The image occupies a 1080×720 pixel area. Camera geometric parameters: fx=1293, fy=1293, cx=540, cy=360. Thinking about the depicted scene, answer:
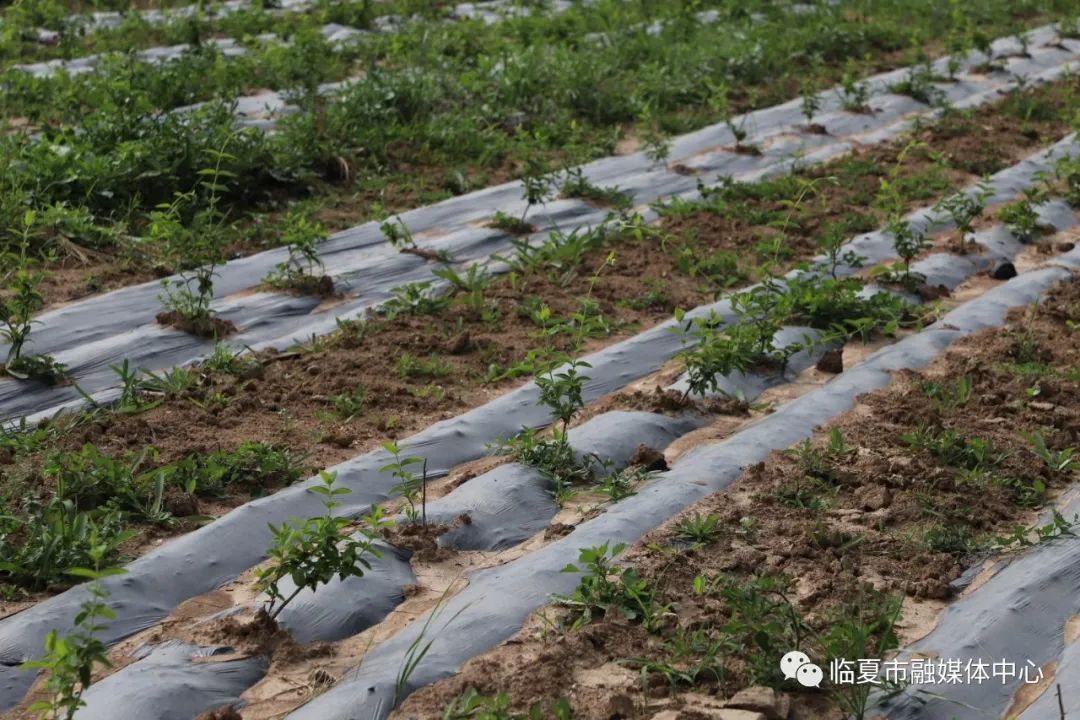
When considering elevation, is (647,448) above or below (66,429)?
below

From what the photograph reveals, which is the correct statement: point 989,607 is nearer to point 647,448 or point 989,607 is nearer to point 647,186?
point 647,448

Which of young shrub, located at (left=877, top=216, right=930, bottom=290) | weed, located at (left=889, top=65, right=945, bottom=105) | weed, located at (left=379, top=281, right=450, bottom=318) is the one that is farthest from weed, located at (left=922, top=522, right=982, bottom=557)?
weed, located at (left=889, top=65, right=945, bottom=105)

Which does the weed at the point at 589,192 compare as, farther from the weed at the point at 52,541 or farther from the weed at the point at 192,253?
the weed at the point at 52,541

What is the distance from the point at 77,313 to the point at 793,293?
2.54m

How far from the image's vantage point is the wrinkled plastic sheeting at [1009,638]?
8.55ft

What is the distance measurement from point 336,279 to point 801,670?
113 inches

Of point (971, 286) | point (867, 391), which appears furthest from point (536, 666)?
point (971, 286)

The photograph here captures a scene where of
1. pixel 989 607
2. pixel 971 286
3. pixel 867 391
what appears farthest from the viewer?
pixel 971 286

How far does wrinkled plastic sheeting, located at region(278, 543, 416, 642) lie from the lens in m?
2.91

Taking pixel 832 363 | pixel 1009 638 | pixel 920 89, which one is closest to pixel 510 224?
pixel 832 363

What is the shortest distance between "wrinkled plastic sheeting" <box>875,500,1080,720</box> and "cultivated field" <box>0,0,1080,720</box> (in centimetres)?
1

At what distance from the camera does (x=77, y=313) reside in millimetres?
4547

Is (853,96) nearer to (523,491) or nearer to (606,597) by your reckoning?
(523,491)

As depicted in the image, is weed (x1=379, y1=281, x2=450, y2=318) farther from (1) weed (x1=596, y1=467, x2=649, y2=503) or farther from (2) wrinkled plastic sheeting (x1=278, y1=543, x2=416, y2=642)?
(2) wrinkled plastic sheeting (x1=278, y1=543, x2=416, y2=642)
